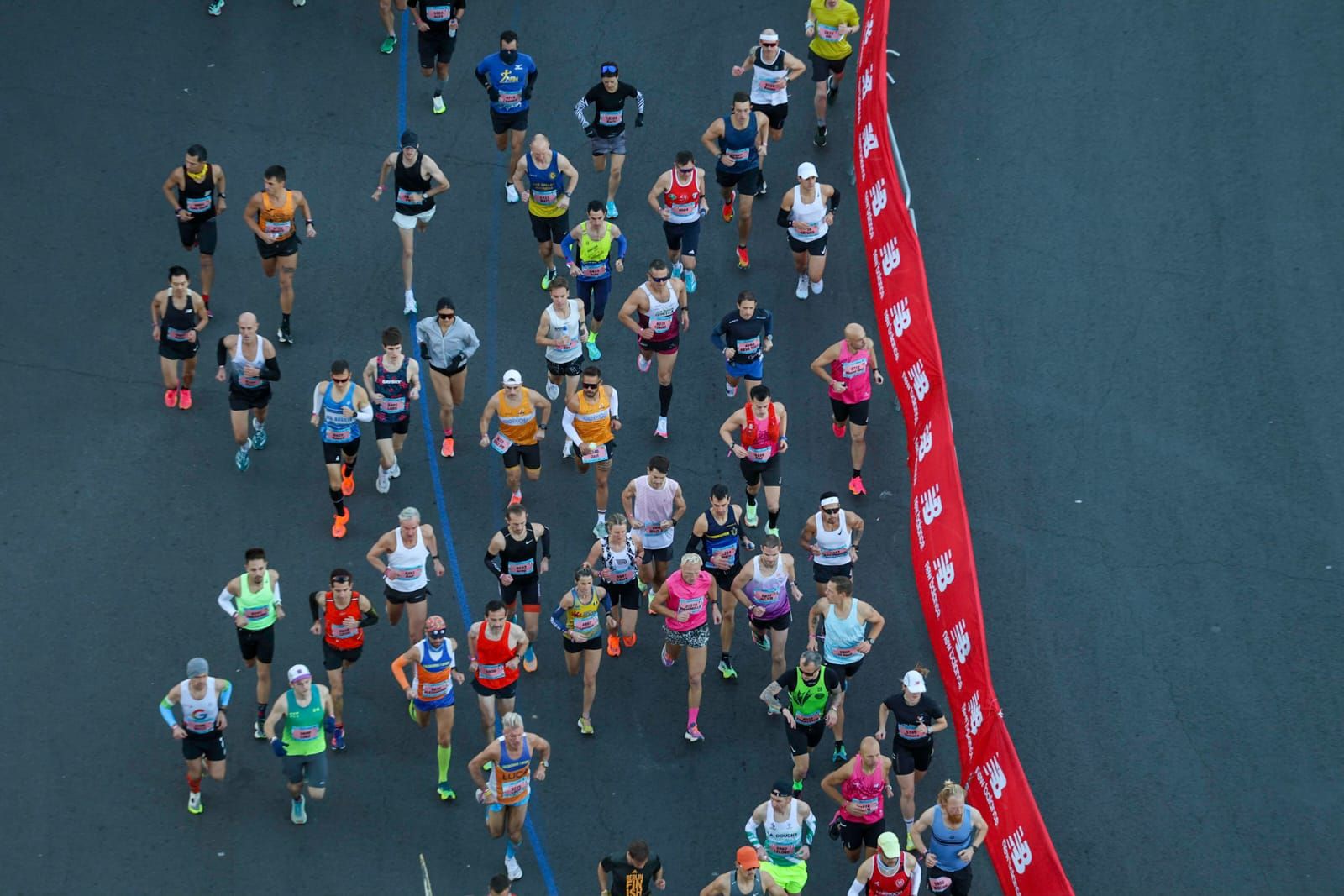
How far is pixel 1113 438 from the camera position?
23.4 meters

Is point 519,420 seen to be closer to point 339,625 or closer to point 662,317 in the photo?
point 662,317

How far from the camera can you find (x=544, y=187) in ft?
79.1

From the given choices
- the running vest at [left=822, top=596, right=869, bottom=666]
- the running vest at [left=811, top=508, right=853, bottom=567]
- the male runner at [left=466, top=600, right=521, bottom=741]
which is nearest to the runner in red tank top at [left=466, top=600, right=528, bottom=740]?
the male runner at [left=466, top=600, right=521, bottom=741]

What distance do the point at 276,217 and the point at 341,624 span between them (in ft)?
18.6

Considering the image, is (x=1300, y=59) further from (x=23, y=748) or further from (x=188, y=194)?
(x=23, y=748)

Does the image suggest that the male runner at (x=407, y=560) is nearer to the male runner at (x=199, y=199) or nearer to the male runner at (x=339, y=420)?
the male runner at (x=339, y=420)

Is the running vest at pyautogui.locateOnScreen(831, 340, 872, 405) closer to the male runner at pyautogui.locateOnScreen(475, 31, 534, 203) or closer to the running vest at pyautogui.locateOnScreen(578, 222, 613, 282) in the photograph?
the running vest at pyautogui.locateOnScreen(578, 222, 613, 282)

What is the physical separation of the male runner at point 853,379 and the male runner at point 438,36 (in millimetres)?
7315

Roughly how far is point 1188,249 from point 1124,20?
4.45m

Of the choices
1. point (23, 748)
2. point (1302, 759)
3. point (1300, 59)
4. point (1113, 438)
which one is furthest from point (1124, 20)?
point (23, 748)

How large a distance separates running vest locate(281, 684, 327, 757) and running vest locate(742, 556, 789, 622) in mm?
4112

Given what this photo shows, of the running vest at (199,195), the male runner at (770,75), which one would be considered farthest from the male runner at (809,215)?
the running vest at (199,195)

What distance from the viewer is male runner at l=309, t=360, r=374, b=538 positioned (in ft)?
71.2

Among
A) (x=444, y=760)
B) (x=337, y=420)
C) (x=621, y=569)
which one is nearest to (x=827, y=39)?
(x=337, y=420)
